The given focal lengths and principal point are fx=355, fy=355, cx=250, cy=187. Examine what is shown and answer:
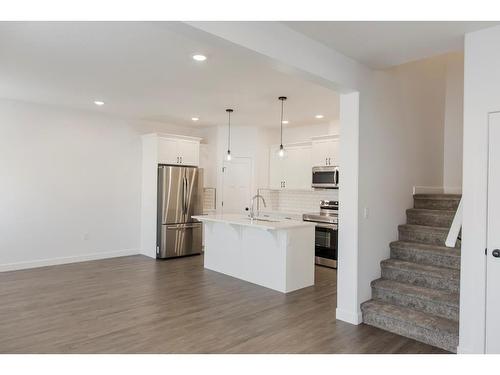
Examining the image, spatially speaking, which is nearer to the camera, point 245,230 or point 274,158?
point 245,230

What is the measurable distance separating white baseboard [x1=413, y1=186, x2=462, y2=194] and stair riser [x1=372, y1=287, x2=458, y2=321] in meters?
1.52

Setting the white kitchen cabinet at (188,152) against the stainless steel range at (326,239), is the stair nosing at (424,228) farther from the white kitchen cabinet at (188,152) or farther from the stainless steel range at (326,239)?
the white kitchen cabinet at (188,152)

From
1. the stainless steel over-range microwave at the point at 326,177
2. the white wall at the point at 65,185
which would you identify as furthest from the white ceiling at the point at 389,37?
the white wall at the point at 65,185

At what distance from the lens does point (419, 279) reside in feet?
12.4

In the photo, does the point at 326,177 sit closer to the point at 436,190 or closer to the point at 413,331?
the point at 436,190

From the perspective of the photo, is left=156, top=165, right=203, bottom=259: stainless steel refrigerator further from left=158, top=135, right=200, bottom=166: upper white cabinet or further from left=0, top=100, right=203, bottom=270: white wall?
left=0, top=100, right=203, bottom=270: white wall

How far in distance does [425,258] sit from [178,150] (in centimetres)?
497

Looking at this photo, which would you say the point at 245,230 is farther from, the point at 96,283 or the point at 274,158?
the point at 274,158

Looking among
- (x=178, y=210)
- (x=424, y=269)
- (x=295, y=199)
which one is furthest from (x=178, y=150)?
(x=424, y=269)

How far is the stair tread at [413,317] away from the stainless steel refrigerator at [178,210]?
4.21 metres

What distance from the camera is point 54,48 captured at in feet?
11.5

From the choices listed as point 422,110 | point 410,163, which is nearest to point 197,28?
point 410,163

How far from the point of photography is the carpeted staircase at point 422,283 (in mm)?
3279
